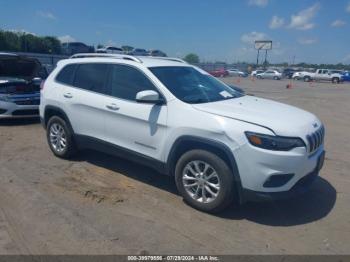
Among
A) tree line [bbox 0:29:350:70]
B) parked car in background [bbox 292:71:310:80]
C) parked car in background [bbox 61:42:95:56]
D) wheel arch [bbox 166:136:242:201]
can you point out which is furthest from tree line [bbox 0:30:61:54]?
wheel arch [bbox 166:136:242:201]

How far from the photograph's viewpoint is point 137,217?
163 inches

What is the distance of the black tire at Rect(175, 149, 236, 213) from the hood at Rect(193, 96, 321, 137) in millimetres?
533

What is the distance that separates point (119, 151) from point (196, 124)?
148 cm

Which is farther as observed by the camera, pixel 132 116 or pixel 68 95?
pixel 68 95

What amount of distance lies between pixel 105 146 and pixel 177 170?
1.42m

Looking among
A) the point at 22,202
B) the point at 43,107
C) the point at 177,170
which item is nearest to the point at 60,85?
the point at 43,107

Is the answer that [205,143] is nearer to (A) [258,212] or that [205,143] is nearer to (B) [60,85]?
(A) [258,212]

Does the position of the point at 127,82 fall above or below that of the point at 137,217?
above

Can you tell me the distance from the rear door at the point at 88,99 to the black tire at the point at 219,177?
1.55 metres

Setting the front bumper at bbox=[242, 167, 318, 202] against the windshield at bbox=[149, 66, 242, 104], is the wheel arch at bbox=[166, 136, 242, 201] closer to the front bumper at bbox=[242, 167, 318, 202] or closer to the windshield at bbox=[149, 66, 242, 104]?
the front bumper at bbox=[242, 167, 318, 202]

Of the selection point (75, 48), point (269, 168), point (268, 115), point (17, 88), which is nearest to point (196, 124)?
point (268, 115)

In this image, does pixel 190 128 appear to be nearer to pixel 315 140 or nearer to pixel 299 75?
pixel 315 140

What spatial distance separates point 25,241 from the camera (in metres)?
3.53

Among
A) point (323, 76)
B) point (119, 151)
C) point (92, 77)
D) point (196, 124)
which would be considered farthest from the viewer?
point (323, 76)
